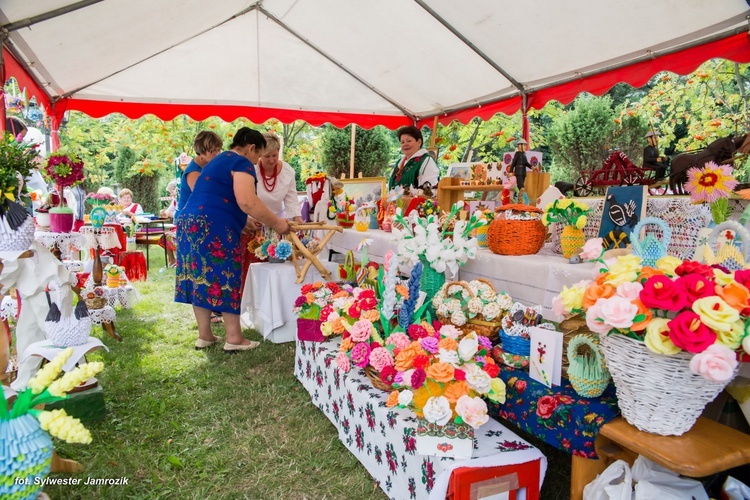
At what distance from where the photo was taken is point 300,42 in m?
5.07

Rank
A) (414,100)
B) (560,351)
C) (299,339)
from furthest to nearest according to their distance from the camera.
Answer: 1. (414,100)
2. (299,339)
3. (560,351)

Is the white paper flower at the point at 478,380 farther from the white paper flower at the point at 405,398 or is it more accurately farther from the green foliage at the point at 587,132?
the green foliage at the point at 587,132

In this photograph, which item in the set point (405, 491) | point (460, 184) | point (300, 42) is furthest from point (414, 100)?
point (405, 491)

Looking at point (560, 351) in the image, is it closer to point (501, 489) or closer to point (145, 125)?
point (501, 489)

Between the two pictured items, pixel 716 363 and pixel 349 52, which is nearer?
pixel 716 363

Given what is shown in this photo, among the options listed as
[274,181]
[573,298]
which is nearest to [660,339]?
[573,298]

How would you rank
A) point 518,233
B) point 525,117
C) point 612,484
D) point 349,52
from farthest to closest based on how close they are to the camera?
point 349,52 → point 525,117 → point 518,233 → point 612,484

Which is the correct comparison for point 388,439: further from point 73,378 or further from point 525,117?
point 525,117

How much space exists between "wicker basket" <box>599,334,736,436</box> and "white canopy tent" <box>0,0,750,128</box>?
2.66 metres

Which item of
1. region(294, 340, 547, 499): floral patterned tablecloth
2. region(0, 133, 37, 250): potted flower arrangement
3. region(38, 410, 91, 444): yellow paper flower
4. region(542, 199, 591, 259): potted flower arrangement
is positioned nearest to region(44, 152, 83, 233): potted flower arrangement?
region(0, 133, 37, 250): potted flower arrangement

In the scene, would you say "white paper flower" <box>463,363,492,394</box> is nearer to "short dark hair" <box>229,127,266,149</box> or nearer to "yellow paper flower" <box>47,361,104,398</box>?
"yellow paper flower" <box>47,361,104,398</box>

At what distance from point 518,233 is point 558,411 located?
92cm

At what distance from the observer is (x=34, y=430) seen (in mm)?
1199

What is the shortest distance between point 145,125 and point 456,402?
34.3 ft
